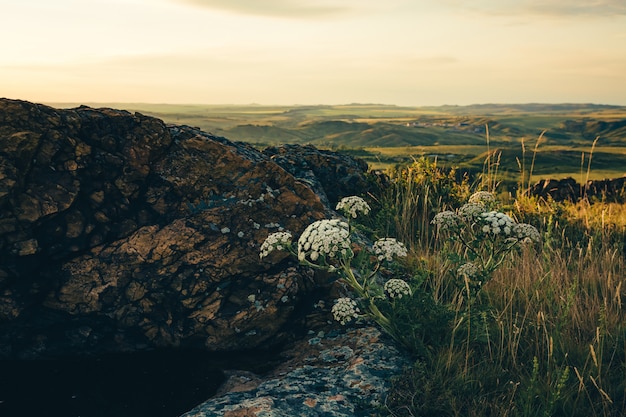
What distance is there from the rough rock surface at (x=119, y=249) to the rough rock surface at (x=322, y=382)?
0.49m

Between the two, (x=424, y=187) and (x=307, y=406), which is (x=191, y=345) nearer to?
(x=307, y=406)

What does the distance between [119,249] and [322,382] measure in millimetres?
2317

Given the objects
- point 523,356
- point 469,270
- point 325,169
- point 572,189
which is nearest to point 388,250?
point 469,270

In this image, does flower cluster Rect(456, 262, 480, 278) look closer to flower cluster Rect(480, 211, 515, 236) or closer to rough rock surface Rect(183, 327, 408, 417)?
flower cluster Rect(480, 211, 515, 236)

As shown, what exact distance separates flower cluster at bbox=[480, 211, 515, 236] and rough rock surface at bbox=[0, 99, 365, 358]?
1777mm

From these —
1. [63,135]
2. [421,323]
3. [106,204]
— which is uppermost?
[63,135]

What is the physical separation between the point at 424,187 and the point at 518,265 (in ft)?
8.66

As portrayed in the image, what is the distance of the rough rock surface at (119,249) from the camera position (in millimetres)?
4707

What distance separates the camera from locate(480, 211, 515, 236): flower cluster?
4.22m

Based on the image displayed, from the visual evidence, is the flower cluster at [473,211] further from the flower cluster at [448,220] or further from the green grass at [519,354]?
the green grass at [519,354]

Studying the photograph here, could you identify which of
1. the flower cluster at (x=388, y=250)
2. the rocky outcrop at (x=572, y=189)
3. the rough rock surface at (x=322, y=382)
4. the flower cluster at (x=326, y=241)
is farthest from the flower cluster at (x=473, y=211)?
the rocky outcrop at (x=572, y=189)

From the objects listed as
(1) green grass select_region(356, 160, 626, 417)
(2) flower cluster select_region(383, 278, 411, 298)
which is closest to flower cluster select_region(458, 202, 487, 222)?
(1) green grass select_region(356, 160, 626, 417)

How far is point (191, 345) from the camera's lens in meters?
4.82

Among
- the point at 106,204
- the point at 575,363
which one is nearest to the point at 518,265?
the point at 575,363
